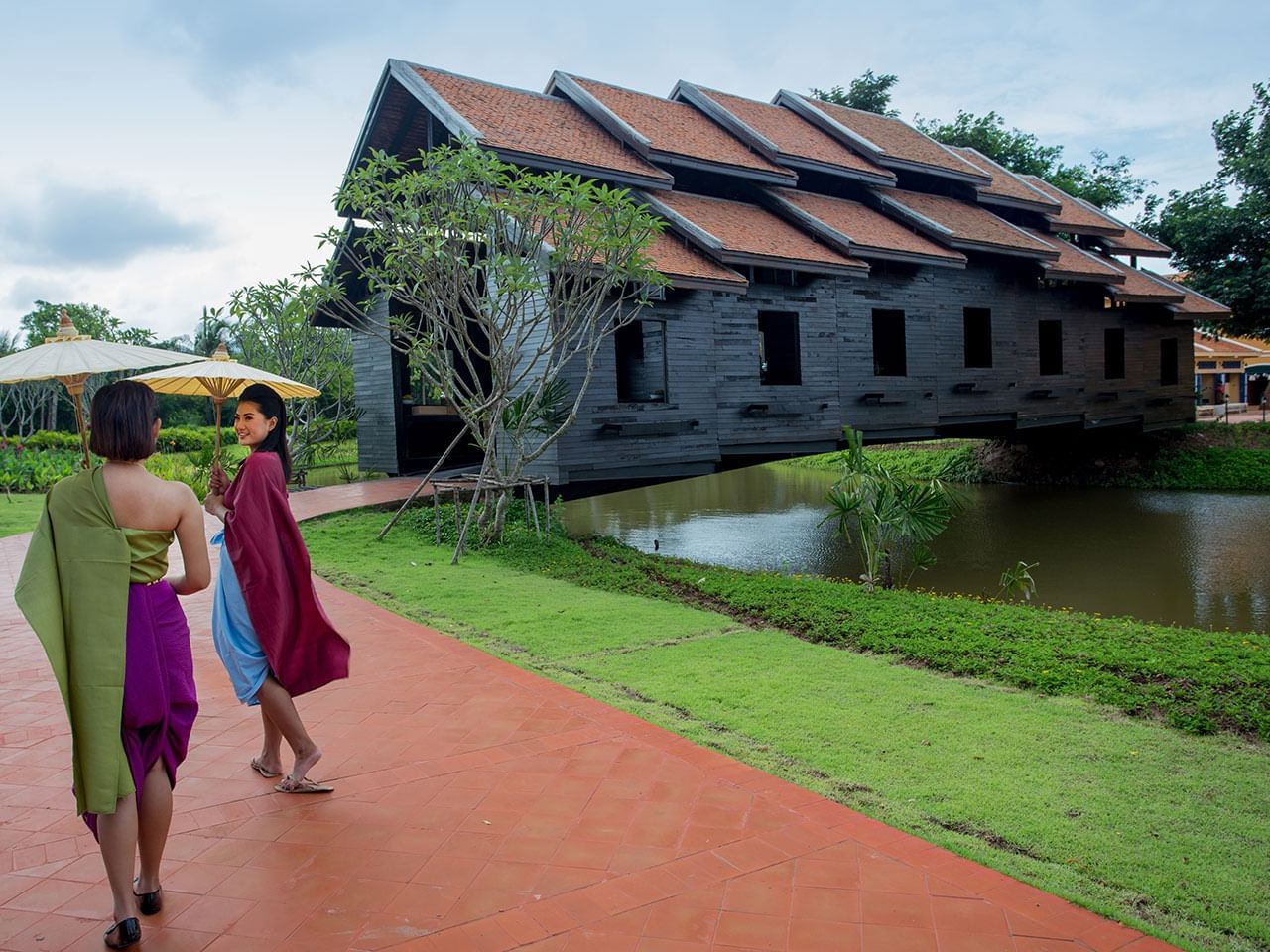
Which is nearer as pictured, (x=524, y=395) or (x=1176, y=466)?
(x=524, y=395)

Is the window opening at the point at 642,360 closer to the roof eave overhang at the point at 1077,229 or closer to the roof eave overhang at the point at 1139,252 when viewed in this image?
the roof eave overhang at the point at 1077,229

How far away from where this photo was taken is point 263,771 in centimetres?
417

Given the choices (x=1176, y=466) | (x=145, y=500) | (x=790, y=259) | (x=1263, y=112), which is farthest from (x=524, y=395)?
(x=1263, y=112)

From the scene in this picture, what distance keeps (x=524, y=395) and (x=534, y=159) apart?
3.38 meters

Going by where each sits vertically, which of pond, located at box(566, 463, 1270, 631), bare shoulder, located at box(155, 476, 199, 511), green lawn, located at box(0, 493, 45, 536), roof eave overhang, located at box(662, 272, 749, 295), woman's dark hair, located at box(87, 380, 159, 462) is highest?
roof eave overhang, located at box(662, 272, 749, 295)

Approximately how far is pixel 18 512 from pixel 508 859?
15037 millimetres

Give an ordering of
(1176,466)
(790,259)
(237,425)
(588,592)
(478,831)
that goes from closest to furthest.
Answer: (478,831)
(237,425)
(588,592)
(790,259)
(1176,466)

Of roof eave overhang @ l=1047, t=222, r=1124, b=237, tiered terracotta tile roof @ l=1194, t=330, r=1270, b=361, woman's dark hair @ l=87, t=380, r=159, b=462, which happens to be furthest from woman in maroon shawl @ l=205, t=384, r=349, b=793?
tiered terracotta tile roof @ l=1194, t=330, r=1270, b=361

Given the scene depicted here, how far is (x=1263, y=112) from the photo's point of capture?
2489cm

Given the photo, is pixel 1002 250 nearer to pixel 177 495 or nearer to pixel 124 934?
pixel 177 495

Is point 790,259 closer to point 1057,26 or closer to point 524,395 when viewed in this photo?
point 524,395

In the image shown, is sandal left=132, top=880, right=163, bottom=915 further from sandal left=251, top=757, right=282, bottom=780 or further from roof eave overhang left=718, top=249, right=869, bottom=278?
roof eave overhang left=718, top=249, right=869, bottom=278

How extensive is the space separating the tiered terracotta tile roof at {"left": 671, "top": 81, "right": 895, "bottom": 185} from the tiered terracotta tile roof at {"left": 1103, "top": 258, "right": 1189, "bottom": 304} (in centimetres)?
674

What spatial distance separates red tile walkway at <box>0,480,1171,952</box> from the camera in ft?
9.52
